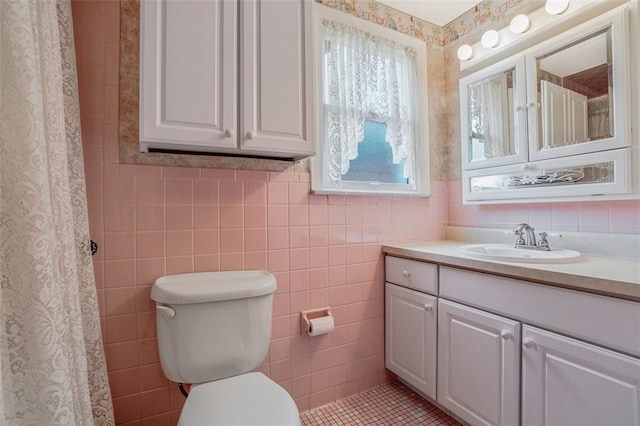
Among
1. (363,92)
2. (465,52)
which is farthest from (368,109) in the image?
(465,52)

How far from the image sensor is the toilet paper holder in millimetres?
1576

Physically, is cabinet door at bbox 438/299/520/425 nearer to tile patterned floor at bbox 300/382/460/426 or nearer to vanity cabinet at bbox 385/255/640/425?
vanity cabinet at bbox 385/255/640/425

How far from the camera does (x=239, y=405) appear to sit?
0.99 meters

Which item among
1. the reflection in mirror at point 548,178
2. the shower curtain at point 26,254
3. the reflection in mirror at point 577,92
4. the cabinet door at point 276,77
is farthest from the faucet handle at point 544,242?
the shower curtain at point 26,254

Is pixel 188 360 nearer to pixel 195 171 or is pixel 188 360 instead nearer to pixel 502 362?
pixel 195 171

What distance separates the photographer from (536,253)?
56.1 inches

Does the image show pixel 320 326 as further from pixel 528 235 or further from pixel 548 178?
pixel 548 178

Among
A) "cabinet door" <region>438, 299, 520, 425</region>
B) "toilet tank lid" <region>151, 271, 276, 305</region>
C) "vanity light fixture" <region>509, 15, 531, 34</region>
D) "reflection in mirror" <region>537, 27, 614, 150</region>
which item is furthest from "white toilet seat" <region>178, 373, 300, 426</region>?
"vanity light fixture" <region>509, 15, 531, 34</region>

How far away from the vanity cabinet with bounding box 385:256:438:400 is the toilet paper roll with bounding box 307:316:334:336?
0.41m

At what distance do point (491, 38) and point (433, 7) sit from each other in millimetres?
441

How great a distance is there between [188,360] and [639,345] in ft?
4.70

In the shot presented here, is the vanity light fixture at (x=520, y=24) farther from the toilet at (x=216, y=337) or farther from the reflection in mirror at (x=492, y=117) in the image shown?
the toilet at (x=216, y=337)

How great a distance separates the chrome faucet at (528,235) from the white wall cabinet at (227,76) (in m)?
1.10

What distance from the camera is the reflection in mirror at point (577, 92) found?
132 cm
